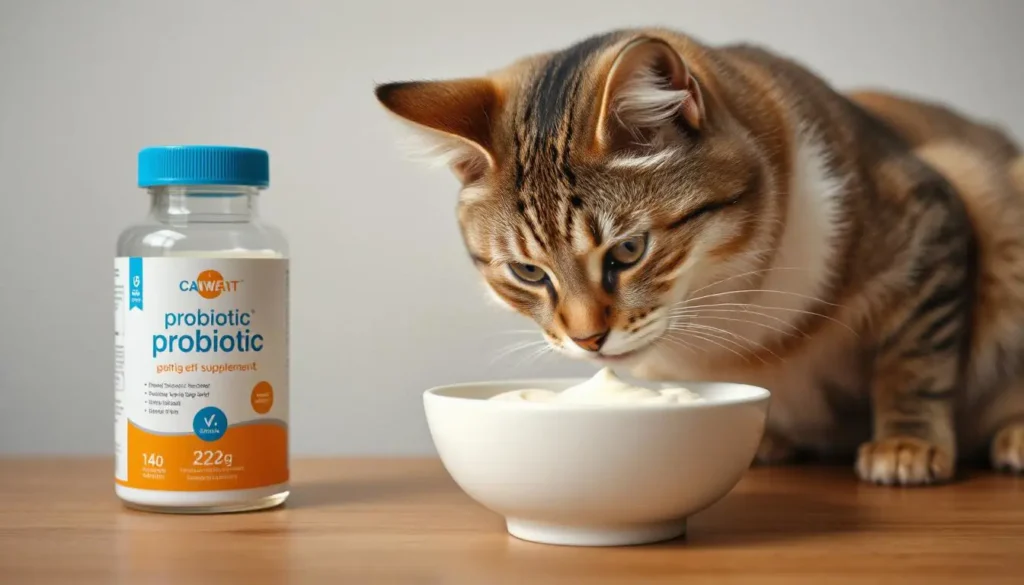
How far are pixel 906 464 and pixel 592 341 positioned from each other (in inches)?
15.2

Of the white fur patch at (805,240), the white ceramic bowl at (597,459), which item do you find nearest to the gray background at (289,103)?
the white fur patch at (805,240)

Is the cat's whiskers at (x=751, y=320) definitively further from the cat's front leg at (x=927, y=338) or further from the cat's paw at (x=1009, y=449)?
the cat's paw at (x=1009, y=449)

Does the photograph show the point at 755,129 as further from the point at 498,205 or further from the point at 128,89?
the point at 128,89

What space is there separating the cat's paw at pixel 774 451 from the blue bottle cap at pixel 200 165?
2.39ft

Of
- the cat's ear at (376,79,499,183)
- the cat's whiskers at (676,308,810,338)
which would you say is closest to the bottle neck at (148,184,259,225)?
the cat's ear at (376,79,499,183)

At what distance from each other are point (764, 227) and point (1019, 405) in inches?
18.0

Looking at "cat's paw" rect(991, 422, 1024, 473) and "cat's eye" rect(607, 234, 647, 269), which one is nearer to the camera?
"cat's eye" rect(607, 234, 647, 269)

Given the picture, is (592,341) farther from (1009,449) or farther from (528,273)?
(1009,449)

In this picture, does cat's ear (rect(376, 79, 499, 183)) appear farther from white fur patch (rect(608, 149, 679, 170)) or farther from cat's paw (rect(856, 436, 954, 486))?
cat's paw (rect(856, 436, 954, 486))

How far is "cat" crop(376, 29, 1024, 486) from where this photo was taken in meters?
1.02

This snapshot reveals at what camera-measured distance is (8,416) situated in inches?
57.6

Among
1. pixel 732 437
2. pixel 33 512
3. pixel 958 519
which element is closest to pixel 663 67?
pixel 732 437

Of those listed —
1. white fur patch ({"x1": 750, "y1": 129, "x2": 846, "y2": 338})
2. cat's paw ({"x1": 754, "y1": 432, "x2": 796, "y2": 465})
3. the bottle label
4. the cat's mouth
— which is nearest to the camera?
the bottle label

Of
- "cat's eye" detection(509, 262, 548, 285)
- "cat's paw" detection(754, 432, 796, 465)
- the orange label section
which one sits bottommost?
"cat's paw" detection(754, 432, 796, 465)
